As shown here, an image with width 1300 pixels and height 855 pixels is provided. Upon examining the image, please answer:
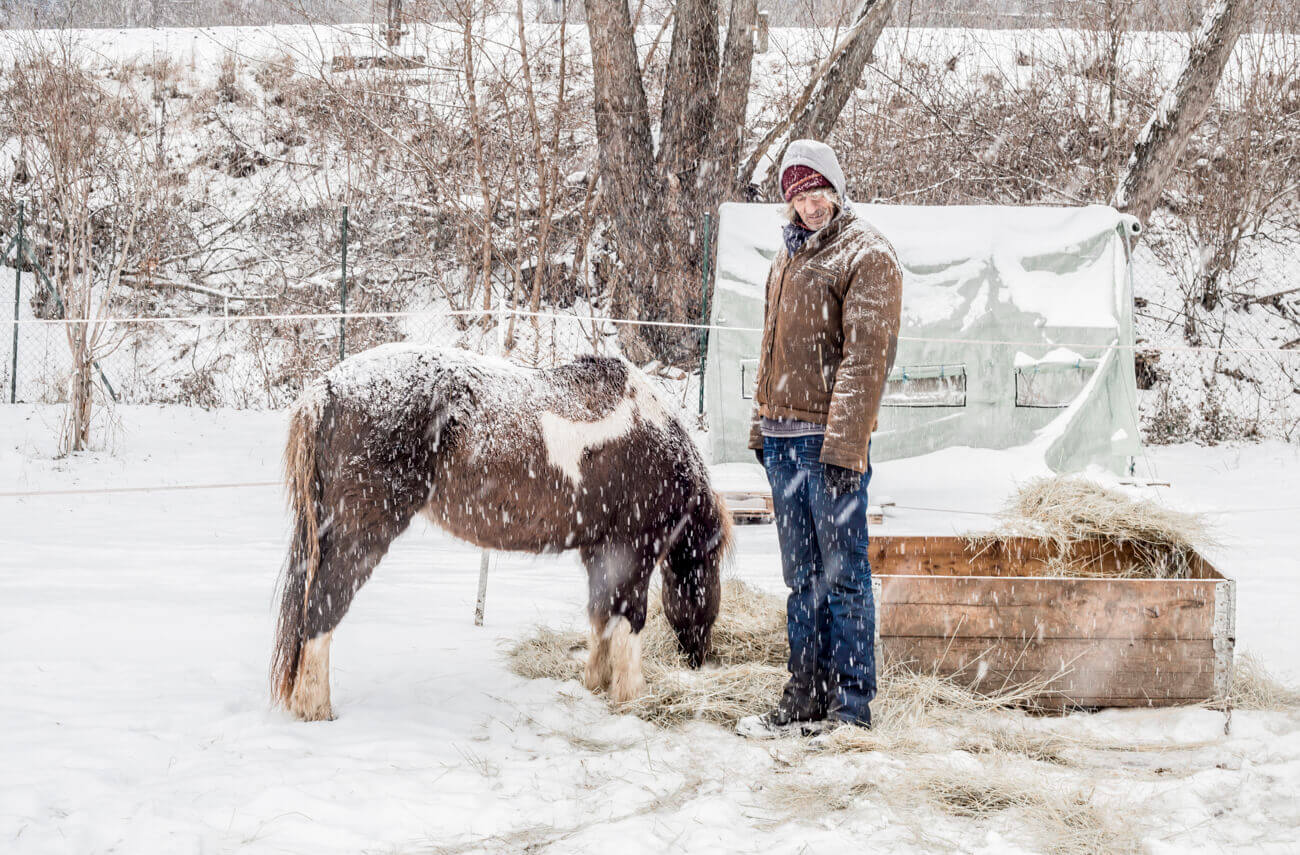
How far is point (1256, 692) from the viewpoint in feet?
Answer: 10.6

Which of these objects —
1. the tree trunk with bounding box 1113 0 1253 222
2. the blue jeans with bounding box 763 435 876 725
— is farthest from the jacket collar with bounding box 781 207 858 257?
the tree trunk with bounding box 1113 0 1253 222

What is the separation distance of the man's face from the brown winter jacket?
0.05m

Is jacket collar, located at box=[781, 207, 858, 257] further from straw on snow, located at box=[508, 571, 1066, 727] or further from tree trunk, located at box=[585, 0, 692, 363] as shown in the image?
tree trunk, located at box=[585, 0, 692, 363]

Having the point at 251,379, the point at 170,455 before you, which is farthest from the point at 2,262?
the point at 170,455

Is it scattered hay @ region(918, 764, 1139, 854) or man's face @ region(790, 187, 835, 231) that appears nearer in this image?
scattered hay @ region(918, 764, 1139, 854)

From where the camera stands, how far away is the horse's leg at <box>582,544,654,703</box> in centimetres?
325

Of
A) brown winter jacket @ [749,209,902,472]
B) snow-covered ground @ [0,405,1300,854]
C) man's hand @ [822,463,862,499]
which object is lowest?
snow-covered ground @ [0,405,1300,854]

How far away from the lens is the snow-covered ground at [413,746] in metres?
2.33

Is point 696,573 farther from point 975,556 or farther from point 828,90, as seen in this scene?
point 828,90

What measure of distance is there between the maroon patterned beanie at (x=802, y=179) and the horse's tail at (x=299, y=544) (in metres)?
1.56

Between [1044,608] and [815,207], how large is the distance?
1534 mm

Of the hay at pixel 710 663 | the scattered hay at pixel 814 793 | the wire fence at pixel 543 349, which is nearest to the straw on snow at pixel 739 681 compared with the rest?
the hay at pixel 710 663

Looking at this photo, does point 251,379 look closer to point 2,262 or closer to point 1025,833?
point 2,262

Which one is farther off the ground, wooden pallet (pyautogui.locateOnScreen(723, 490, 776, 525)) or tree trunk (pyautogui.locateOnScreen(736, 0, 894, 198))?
tree trunk (pyautogui.locateOnScreen(736, 0, 894, 198))
